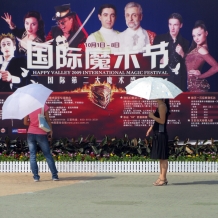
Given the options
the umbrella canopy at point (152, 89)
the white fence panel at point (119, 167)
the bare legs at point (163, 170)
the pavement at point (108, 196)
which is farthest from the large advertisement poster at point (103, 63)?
the bare legs at point (163, 170)

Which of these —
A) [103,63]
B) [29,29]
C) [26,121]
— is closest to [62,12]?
[29,29]

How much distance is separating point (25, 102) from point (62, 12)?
3906 mm

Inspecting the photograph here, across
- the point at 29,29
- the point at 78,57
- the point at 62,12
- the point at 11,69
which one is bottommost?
the point at 11,69

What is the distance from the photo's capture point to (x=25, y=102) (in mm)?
13141

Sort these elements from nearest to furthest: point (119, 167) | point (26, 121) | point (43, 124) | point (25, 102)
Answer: point (25, 102) → point (43, 124) → point (26, 121) → point (119, 167)

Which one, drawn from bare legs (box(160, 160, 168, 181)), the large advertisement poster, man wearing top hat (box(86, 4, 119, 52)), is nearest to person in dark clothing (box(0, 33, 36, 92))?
the large advertisement poster

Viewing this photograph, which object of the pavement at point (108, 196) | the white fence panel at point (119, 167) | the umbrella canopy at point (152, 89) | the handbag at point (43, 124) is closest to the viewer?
the pavement at point (108, 196)

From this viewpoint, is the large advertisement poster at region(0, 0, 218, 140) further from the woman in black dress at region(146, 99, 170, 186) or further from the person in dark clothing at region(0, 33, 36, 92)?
the woman in black dress at region(146, 99, 170, 186)

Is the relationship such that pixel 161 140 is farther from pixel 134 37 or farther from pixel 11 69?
pixel 11 69

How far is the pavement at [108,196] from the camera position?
10.3 metres

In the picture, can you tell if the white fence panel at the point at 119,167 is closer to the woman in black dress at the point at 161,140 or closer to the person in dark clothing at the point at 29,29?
the woman in black dress at the point at 161,140

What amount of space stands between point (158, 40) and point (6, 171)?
4350mm

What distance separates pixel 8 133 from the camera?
1648 cm

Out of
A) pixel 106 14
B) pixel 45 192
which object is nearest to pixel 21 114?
pixel 45 192
